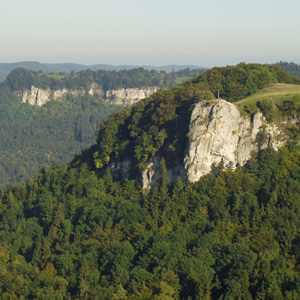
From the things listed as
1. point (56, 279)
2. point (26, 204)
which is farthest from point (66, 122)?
point (56, 279)

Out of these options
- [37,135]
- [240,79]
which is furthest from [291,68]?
[240,79]

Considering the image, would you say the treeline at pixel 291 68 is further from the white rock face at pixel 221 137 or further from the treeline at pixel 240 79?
the white rock face at pixel 221 137

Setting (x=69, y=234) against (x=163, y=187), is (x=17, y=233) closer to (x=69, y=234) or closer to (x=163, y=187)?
(x=69, y=234)

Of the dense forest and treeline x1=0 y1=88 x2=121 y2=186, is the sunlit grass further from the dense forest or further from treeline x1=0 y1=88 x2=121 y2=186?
treeline x1=0 y1=88 x2=121 y2=186

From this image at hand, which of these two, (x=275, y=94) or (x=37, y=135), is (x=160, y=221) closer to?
(x=275, y=94)

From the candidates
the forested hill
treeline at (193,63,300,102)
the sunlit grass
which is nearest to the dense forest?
the forested hill

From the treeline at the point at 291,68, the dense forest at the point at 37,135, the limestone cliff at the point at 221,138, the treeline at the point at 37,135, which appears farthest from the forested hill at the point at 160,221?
the treeline at the point at 291,68
